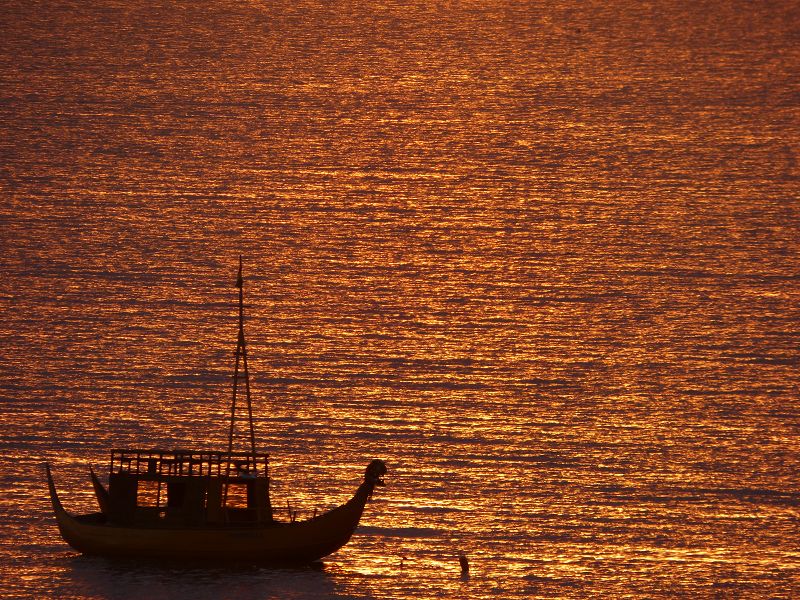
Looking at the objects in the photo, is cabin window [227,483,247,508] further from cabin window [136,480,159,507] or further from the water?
cabin window [136,480,159,507]

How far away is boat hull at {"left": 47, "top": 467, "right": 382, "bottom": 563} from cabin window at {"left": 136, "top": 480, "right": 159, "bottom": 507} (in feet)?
4.33

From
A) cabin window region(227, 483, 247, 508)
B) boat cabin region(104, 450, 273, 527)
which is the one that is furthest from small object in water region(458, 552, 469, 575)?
cabin window region(227, 483, 247, 508)

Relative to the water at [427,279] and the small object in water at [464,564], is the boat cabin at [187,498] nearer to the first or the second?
the water at [427,279]

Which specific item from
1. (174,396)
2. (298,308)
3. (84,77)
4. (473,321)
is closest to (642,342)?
(473,321)

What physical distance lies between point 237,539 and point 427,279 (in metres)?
58.9

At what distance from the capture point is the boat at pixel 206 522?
2813 inches

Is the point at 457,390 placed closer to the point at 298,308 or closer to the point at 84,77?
the point at 298,308

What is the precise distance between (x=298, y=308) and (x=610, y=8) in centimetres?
9101

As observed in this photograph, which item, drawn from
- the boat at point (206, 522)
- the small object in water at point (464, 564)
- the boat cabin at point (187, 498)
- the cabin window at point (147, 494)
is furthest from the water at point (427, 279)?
the cabin window at point (147, 494)

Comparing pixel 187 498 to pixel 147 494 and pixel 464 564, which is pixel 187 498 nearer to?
pixel 147 494

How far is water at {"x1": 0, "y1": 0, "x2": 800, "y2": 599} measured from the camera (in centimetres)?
8138

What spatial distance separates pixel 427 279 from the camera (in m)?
129

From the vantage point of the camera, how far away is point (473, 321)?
118875 mm

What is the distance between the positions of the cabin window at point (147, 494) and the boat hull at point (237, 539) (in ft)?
4.33
